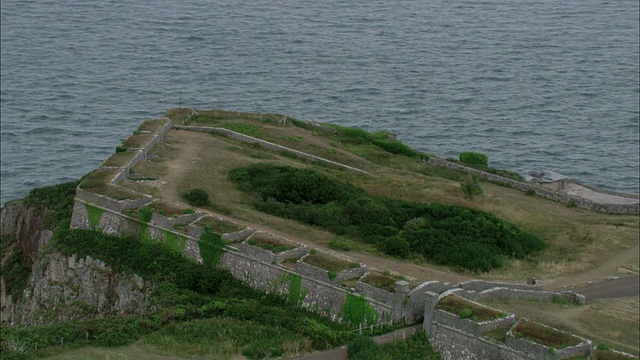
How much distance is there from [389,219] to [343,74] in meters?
84.0

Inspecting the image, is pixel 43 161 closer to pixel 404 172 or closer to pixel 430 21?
pixel 404 172

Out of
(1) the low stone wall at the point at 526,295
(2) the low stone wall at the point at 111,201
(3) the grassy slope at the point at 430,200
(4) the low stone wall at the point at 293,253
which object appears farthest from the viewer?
(3) the grassy slope at the point at 430,200

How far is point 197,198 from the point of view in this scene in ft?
197

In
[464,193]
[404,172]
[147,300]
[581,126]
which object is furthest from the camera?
[581,126]

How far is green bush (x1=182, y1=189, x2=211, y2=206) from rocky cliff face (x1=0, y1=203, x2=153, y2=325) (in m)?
7.64

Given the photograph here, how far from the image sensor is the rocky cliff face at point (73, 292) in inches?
2046

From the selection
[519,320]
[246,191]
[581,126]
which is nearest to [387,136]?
[246,191]

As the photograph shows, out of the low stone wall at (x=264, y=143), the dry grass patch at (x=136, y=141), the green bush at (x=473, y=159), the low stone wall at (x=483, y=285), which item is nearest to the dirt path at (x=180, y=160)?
the low stone wall at (x=264, y=143)

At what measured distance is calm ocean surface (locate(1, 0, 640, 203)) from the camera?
11231 cm

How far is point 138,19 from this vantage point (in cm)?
17088

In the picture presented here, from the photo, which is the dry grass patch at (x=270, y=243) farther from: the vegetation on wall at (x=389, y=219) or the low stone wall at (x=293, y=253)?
the vegetation on wall at (x=389, y=219)

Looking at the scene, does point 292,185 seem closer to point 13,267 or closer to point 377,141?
point 13,267

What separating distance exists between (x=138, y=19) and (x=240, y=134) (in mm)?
96599

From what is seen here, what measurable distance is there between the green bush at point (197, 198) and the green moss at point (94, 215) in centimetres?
528
